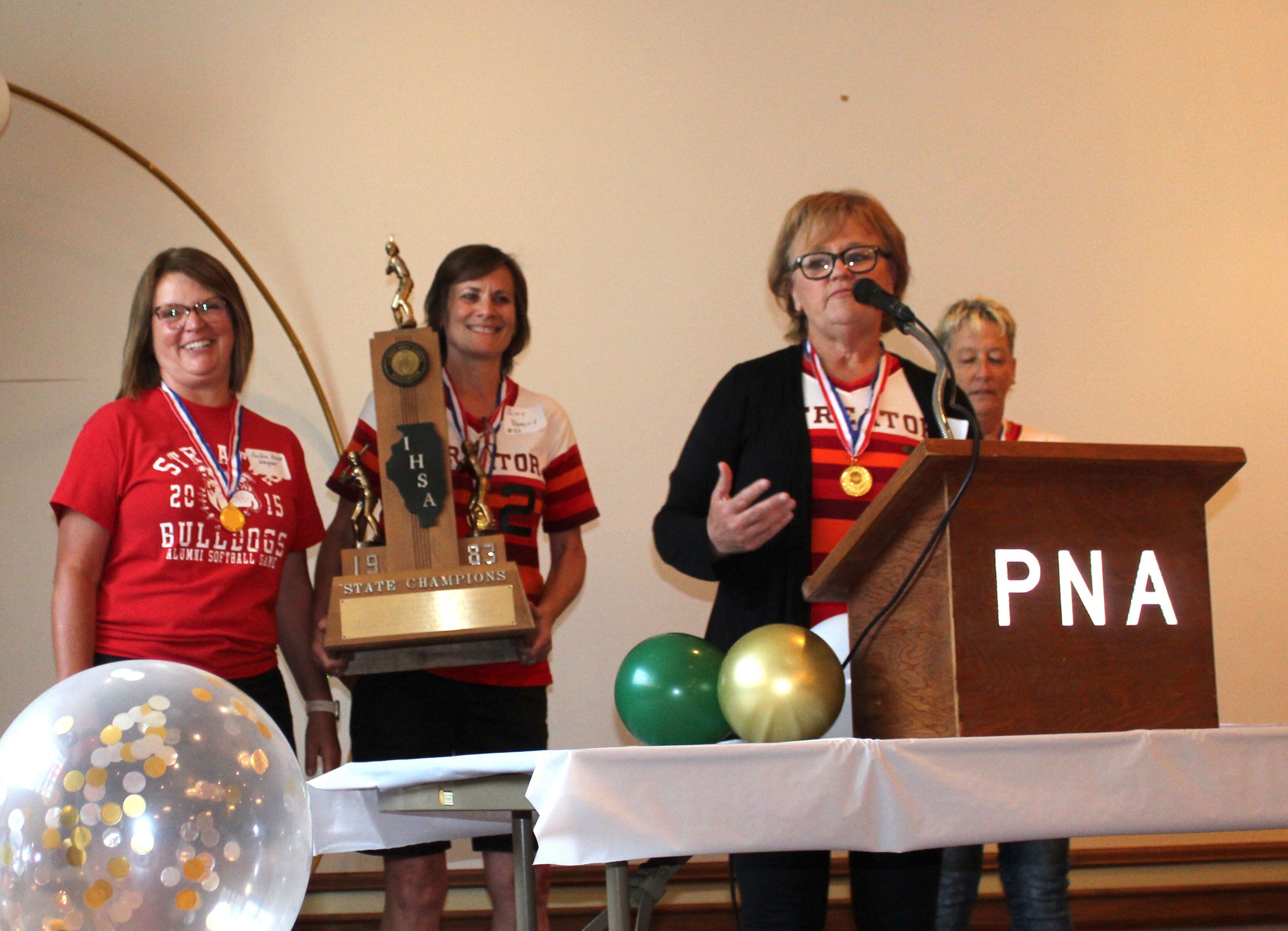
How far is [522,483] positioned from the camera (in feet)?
7.40

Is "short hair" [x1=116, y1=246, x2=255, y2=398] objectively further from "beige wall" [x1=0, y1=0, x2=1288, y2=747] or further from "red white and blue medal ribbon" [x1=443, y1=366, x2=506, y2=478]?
"beige wall" [x1=0, y1=0, x2=1288, y2=747]

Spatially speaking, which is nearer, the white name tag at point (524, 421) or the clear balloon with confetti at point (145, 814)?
the clear balloon with confetti at point (145, 814)

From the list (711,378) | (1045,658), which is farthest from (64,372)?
(1045,658)

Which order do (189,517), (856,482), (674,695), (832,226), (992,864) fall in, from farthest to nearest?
1. (992,864)
2. (189,517)
3. (832,226)
4. (856,482)
5. (674,695)

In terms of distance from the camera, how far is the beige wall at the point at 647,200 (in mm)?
3164

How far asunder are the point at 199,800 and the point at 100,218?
2.43 m

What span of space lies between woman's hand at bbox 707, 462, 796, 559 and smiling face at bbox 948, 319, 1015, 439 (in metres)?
1.19

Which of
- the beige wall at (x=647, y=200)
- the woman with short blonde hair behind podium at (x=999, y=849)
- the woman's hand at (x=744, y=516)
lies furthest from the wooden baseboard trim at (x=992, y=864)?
the woman's hand at (x=744, y=516)

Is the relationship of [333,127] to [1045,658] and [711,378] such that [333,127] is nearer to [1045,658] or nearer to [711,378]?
[711,378]

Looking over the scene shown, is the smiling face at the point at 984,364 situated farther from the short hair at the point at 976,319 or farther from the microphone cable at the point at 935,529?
the microphone cable at the point at 935,529

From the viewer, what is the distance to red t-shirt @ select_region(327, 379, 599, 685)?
218cm

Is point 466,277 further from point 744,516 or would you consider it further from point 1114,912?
point 1114,912

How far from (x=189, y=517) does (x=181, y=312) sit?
1.29ft

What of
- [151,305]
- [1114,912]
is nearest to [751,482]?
[151,305]
